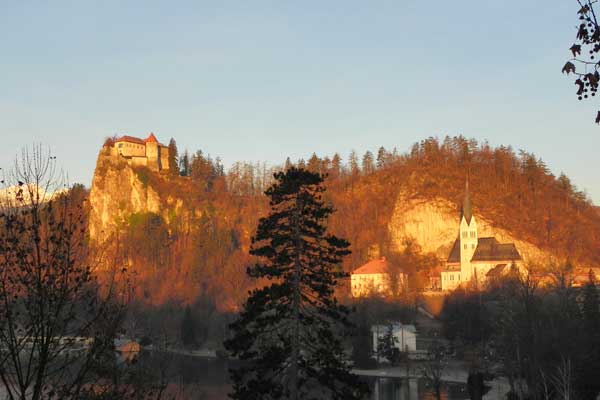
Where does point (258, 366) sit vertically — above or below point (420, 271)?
below

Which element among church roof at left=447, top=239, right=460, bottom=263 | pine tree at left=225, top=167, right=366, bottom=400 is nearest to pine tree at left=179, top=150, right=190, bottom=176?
church roof at left=447, top=239, right=460, bottom=263

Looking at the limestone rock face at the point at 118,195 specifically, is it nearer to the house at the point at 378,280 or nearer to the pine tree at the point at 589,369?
the house at the point at 378,280

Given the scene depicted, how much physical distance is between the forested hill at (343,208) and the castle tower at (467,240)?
3470mm

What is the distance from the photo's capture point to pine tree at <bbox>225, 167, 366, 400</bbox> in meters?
19.9

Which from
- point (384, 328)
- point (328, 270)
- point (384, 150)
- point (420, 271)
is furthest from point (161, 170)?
point (328, 270)

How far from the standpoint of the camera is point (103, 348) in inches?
316

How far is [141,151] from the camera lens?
409ft

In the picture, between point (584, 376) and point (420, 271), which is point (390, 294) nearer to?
point (420, 271)

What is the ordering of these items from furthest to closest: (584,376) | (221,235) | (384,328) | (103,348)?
(221,235) < (384,328) < (584,376) < (103,348)

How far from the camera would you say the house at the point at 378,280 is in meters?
87.3

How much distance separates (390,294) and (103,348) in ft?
263

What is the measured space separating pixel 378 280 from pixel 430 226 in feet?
55.1

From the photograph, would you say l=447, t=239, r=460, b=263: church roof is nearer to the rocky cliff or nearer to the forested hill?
the forested hill

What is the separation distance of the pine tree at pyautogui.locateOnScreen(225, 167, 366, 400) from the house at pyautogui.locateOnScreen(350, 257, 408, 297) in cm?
6334
